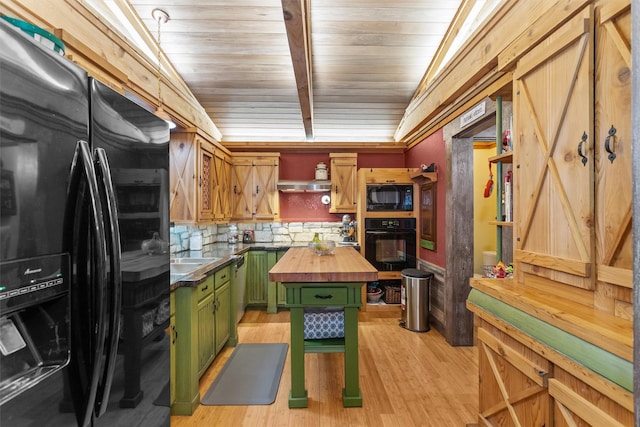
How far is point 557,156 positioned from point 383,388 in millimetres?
2171

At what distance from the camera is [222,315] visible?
10.2ft

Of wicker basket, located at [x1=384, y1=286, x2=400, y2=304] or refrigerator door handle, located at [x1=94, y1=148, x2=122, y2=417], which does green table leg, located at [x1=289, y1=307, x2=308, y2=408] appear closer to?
refrigerator door handle, located at [x1=94, y1=148, x2=122, y2=417]

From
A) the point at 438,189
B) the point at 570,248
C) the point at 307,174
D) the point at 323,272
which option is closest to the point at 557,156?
the point at 570,248

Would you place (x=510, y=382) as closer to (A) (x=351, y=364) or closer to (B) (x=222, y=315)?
(A) (x=351, y=364)

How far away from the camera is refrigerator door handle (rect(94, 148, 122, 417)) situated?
94cm

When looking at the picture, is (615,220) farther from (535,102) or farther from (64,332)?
(64,332)

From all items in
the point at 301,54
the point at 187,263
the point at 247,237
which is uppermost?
the point at 301,54

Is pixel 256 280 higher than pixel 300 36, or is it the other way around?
pixel 300 36

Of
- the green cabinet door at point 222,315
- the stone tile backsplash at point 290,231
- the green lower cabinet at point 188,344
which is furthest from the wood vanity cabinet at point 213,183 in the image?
the green lower cabinet at point 188,344

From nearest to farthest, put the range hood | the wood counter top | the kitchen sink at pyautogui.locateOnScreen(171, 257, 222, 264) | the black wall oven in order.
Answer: the wood counter top → the kitchen sink at pyautogui.locateOnScreen(171, 257, 222, 264) → the black wall oven → the range hood

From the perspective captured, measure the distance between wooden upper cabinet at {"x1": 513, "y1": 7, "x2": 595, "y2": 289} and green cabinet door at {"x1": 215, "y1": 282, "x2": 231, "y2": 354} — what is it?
254 cm

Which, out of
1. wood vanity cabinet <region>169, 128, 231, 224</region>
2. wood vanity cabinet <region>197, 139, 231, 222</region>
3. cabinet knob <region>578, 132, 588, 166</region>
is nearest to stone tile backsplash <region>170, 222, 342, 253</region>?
wood vanity cabinet <region>197, 139, 231, 222</region>

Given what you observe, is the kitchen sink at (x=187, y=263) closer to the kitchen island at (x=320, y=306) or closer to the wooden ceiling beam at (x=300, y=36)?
the kitchen island at (x=320, y=306)

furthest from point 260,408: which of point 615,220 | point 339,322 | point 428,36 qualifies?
point 428,36
